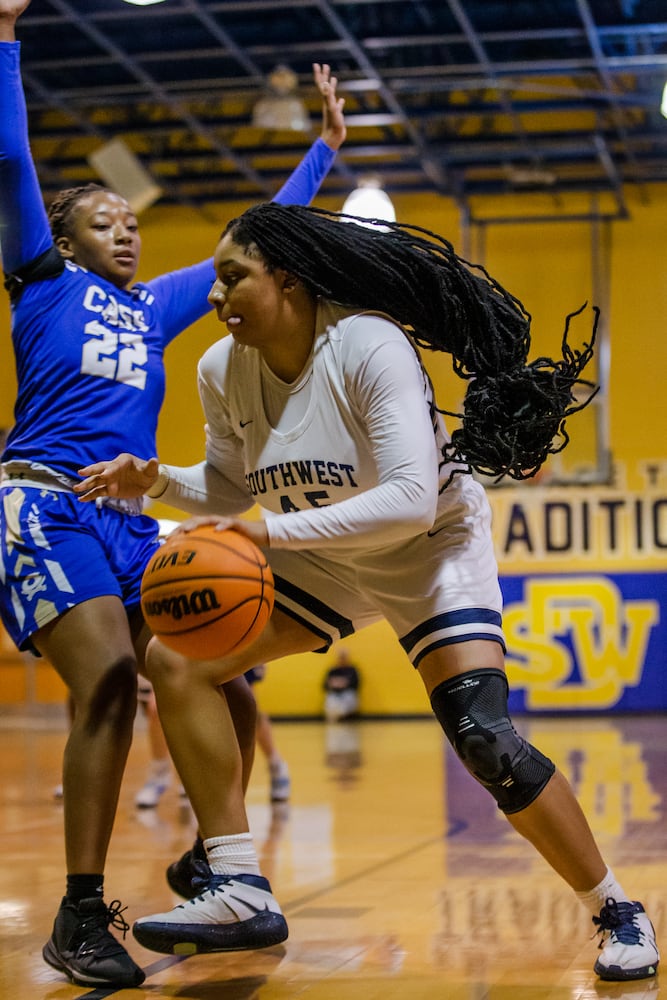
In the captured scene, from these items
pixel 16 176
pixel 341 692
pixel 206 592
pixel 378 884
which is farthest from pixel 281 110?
pixel 206 592

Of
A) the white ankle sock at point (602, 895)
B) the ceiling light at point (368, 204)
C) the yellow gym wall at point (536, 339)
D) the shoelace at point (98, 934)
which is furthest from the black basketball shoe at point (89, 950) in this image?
the yellow gym wall at point (536, 339)

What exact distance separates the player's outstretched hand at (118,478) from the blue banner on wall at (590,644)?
34.2 ft

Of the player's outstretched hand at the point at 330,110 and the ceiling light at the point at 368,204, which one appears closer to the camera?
the player's outstretched hand at the point at 330,110

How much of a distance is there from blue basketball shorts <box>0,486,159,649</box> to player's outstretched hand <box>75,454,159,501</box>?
0.13 metres

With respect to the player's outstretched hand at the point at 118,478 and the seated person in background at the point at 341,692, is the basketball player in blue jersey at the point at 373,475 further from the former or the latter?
the seated person in background at the point at 341,692

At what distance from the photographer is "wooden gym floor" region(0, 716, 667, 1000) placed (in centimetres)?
325

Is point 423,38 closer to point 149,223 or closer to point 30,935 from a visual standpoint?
point 149,223

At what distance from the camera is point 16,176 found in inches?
135

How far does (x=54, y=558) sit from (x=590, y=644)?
35.1 feet

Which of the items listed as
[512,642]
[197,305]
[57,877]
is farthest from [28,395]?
[512,642]

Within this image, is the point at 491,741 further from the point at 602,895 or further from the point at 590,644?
the point at 590,644

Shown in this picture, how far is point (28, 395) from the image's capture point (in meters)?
3.62

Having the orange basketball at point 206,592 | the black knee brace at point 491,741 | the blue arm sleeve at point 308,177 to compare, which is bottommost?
the black knee brace at point 491,741

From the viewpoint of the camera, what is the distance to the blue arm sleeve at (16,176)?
11.1ft
